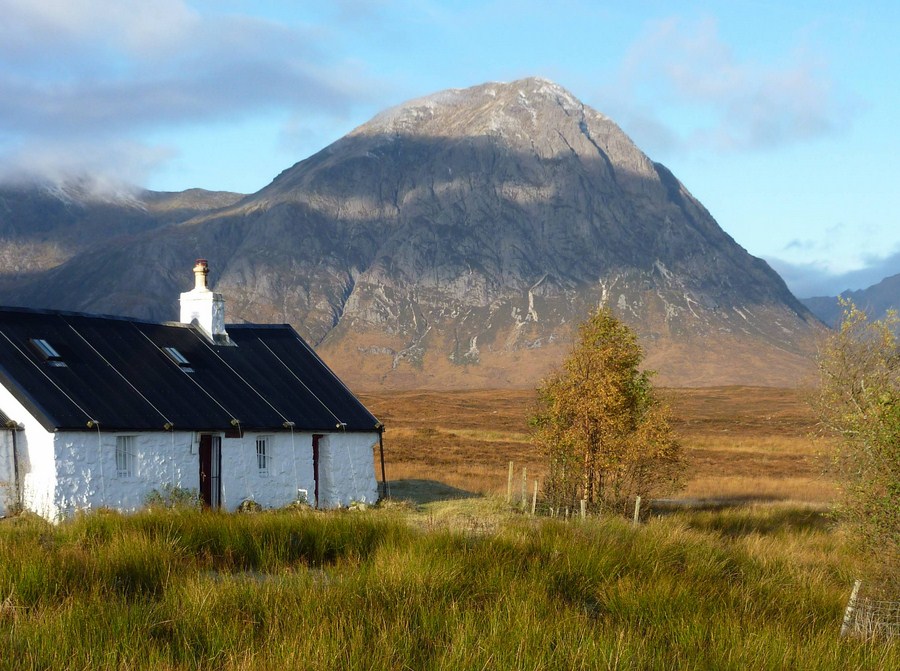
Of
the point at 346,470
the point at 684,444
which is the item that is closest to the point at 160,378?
the point at 346,470

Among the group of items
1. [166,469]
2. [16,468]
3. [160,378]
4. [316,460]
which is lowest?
[316,460]

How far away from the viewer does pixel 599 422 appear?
2698cm

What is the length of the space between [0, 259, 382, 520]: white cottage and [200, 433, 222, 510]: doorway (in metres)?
0.03

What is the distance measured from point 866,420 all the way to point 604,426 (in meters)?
9.73

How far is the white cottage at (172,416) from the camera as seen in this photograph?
23.1 metres

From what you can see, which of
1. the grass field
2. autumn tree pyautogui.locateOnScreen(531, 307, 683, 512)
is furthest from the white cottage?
the grass field

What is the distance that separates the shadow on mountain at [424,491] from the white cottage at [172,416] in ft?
7.32

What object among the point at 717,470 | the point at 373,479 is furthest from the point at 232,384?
the point at 717,470

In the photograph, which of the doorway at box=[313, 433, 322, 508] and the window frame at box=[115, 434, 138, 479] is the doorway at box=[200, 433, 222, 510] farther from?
the doorway at box=[313, 433, 322, 508]

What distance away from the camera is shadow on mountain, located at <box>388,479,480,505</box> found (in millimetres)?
32312

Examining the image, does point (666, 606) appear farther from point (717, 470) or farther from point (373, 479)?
point (717, 470)

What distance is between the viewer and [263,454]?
28.0 m

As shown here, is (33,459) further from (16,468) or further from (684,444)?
(684,444)

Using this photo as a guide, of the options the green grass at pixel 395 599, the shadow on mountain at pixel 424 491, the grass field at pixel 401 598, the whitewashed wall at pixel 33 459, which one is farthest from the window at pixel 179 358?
the grass field at pixel 401 598
